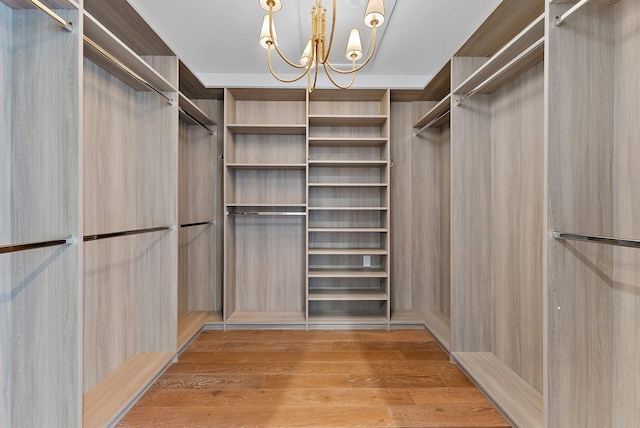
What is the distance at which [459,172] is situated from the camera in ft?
8.28

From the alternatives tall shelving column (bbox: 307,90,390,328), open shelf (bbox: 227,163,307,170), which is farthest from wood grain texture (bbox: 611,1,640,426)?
open shelf (bbox: 227,163,307,170)

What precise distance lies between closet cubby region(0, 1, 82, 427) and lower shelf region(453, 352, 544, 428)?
2142 mm

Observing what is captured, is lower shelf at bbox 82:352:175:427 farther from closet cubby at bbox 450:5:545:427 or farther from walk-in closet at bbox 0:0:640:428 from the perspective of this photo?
closet cubby at bbox 450:5:545:427

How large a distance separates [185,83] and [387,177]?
1991 millimetres

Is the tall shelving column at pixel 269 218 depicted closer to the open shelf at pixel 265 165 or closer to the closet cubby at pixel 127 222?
the open shelf at pixel 265 165

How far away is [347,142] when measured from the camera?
330 cm

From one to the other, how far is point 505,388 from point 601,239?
1.25 metres

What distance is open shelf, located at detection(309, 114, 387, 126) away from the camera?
10.3 ft

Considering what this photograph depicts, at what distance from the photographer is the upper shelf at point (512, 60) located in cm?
165

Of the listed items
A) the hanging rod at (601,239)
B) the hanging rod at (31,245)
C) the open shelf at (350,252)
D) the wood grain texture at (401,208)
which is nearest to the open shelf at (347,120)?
the wood grain texture at (401,208)

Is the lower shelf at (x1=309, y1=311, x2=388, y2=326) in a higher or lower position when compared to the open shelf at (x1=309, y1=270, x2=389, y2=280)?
lower

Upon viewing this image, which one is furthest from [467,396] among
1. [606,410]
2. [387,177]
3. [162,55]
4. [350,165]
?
[162,55]

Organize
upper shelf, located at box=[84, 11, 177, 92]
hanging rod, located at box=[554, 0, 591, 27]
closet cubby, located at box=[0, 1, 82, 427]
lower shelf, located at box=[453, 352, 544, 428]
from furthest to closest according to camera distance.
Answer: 1. lower shelf, located at box=[453, 352, 544, 428]
2. upper shelf, located at box=[84, 11, 177, 92]
3. closet cubby, located at box=[0, 1, 82, 427]
4. hanging rod, located at box=[554, 0, 591, 27]

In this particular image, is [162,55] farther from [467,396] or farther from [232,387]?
[467,396]
